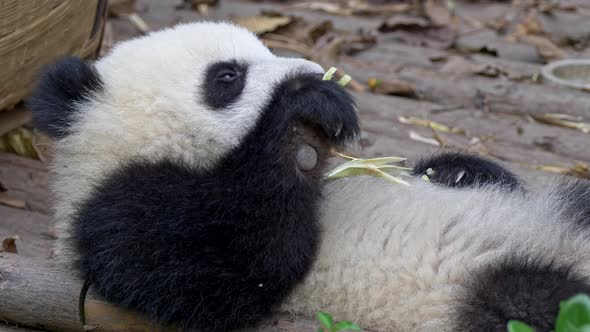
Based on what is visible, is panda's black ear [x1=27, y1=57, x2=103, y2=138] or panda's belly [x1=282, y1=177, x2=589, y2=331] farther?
panda's black ear [x1=27, y1=57, x2=103, y2=138]

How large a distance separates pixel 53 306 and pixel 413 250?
1.01 m

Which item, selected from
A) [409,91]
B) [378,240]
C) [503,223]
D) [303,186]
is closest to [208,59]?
[303,186]

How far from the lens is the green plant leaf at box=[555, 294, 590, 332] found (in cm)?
153

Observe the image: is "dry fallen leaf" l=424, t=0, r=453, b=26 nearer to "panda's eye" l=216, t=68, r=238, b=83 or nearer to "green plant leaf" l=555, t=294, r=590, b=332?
"panda's eye" l=216, t=68, r=238, b=83

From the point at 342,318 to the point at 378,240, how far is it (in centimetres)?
25

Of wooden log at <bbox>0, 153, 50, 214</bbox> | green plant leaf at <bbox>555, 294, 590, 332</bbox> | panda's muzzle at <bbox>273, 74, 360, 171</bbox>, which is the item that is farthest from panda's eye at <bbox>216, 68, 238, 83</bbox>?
green plant leaf at <bbox>555, 294, 590, 332</bbox>

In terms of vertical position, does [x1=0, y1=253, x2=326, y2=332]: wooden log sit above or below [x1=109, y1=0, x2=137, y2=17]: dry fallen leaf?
above

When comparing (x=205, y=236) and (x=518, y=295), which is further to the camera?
(x=205, y=236)

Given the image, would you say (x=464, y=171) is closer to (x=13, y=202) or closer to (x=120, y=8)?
(x=13, y=202)

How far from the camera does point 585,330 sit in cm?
151

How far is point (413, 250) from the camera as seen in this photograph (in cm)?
228

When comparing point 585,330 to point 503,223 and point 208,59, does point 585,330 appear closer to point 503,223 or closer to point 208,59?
point 503,223

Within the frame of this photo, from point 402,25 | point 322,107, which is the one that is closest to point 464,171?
point 322,107

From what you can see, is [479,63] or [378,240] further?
[479,63]
